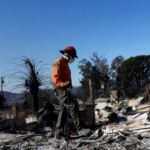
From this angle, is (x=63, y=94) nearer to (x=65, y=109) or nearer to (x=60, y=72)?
(x=65, y=109)

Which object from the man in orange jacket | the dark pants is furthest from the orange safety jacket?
the dark pants

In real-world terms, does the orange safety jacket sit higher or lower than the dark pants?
higher

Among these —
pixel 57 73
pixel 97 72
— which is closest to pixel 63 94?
pixel 57 73

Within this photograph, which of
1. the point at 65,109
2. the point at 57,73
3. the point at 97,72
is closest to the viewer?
the point at 57,73

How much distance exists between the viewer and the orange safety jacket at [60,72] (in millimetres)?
4586

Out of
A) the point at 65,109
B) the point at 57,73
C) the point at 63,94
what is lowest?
the point at 65,109

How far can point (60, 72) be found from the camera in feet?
15.2

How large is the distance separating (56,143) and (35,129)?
6.78 feet

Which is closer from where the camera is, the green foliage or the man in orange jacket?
the man in orange jacket

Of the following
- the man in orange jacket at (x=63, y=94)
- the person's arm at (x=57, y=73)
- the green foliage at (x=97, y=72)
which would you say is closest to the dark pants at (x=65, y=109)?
the man in orange jacket at (x=63, y=94)

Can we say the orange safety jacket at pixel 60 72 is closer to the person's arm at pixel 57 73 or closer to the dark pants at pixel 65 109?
the person's arm at pixel 57 73

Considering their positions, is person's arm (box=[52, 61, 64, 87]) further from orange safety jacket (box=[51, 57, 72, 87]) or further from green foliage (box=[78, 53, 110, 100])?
green foliage (box=[78, 53, 110, 100])

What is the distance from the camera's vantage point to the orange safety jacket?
4.59m

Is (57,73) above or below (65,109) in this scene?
above
